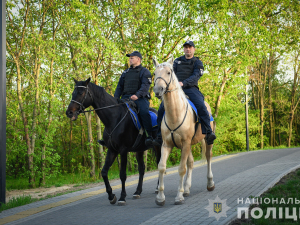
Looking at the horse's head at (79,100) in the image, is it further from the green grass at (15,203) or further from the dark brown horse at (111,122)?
the green grass at (15,203)

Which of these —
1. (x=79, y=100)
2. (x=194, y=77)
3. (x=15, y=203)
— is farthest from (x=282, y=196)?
(x=15, y=203)

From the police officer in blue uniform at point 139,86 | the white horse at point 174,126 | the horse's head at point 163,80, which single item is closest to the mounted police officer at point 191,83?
the white horse at point 174,126

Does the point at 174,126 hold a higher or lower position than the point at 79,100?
lower

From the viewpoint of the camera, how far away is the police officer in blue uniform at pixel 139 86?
823 centimetres

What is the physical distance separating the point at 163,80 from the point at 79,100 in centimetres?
204

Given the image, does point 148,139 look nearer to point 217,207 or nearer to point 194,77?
point 194,77

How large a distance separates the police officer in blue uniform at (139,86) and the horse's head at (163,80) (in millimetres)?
1433

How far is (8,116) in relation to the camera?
19.5m

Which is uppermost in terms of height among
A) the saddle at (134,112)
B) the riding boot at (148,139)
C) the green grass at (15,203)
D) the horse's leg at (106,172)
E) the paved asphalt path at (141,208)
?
the saddle at (134,112)

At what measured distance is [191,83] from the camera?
7.86 metres

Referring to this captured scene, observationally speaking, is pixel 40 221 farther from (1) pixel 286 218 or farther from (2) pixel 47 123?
(2) pixel 47 123

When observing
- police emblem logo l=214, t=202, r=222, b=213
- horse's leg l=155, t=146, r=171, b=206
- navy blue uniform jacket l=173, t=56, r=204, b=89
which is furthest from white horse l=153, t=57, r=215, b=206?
police emblem logo l=214, t=202, r=222, b=213

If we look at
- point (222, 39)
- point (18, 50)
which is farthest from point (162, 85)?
point (18, 50)

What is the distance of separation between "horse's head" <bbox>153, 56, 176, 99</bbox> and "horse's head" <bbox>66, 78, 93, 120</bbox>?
172cm
